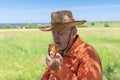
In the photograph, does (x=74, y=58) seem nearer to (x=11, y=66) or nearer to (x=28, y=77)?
(x=28, y=77)

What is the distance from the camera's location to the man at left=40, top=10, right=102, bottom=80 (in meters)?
4.53

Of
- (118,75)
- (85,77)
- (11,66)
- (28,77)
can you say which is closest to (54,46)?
(85,77)

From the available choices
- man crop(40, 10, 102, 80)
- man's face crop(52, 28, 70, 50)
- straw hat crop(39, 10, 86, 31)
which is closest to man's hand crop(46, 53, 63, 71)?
man crop(40, 10, 102, 80)

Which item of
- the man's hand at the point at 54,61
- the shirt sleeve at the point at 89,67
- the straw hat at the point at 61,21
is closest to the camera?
the shirt sleeve at the point at 89,67


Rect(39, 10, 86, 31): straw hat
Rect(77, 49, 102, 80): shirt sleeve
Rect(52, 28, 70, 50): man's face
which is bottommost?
Rect(77, 49, 102, 80): shirt sleeve

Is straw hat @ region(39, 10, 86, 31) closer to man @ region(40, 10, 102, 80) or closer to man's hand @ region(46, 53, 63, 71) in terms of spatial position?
man @ region(40, 10, 102, 80)

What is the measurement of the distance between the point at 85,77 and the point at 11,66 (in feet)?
36.5

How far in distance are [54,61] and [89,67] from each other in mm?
424

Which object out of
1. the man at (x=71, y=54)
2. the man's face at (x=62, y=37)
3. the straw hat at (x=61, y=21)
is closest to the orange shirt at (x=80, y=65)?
the man at (x=71, y=54)

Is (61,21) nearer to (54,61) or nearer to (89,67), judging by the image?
(54,61)

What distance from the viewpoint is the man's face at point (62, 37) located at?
472 centimetres

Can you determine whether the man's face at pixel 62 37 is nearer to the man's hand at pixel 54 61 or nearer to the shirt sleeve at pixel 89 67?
the man's hand at pixel 54 61

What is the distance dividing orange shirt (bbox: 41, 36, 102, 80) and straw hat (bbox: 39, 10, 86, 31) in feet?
0.74

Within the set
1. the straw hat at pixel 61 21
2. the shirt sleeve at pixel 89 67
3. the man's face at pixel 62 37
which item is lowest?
the shirt sleeve at pixel 89 67
